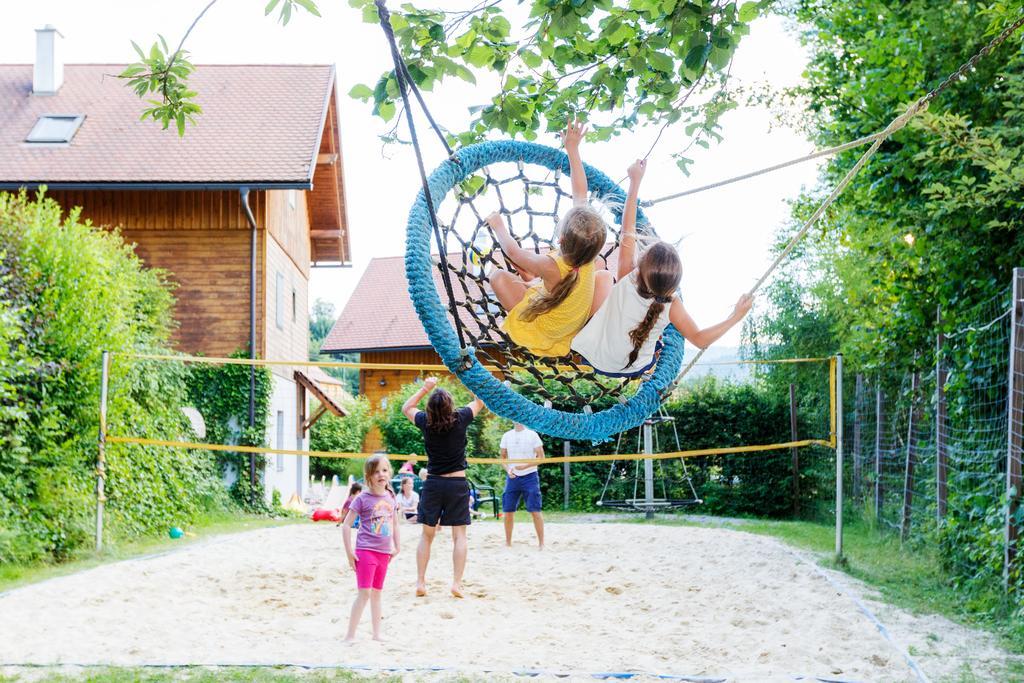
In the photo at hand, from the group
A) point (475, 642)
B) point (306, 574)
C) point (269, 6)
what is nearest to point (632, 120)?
point (269, 6)

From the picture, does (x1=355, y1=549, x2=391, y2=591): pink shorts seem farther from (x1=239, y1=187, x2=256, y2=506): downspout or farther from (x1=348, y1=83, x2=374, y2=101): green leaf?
(x1=239, y1=187, x2=256, y2=506): downspout

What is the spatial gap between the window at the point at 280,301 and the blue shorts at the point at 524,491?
7432 millimetres

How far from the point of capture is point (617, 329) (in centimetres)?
350

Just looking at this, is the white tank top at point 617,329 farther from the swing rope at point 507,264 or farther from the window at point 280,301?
the window at point 280,301

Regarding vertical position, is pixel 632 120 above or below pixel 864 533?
Result: above

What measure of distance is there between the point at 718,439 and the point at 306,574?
8.29 m

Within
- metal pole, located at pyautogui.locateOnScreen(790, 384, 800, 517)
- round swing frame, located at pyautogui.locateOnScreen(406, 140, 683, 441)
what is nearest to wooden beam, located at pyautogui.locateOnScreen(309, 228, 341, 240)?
metal pole, located at pyautogui.locateOnScreen(790, 384, 800, 517)

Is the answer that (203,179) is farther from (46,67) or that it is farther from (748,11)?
(748,11)

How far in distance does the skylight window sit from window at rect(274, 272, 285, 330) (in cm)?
385

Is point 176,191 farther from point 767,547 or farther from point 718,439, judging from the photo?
point 767,547

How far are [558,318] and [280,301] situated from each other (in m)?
12.6

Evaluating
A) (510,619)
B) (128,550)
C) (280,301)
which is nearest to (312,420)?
(280,301)

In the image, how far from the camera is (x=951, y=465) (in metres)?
6.75

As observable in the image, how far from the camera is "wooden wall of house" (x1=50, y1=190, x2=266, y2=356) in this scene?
1361 cm
